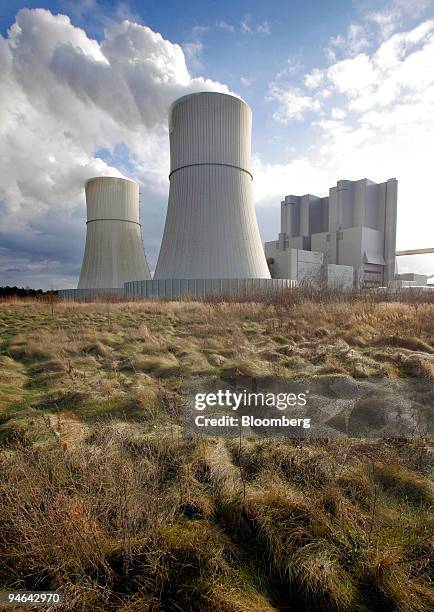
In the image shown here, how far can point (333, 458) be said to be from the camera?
2.02 meters

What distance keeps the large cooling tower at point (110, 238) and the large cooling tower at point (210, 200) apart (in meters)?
5.84

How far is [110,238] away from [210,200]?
8644mm

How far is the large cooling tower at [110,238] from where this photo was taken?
63.4ft

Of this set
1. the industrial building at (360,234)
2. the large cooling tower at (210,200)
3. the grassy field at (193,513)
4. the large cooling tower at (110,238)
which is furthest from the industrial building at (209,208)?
the industrial building at (360,234)

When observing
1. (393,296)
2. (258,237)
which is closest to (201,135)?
(258,237)

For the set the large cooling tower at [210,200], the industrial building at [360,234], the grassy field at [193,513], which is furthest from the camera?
the industrial building at [360,234]

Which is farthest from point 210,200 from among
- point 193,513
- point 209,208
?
point 193,513

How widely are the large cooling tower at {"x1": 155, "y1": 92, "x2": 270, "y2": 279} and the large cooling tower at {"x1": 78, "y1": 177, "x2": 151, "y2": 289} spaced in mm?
5842

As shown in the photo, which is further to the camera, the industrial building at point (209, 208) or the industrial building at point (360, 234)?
the industrial building at point (360, 234)

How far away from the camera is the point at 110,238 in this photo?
1981cm

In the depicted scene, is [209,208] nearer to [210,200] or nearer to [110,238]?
[210,200]

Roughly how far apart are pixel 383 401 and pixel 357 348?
2330mm

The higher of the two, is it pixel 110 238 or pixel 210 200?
pixel 210 200

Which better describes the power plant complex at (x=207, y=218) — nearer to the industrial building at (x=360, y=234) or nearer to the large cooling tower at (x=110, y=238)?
the large cooling tower at (x=110, y=238)
